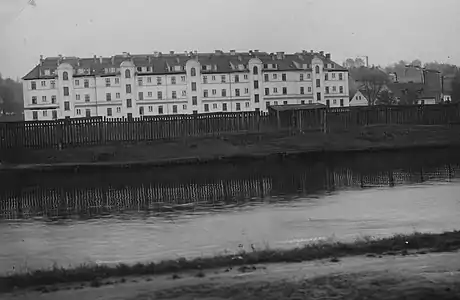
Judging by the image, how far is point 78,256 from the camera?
10.1 m

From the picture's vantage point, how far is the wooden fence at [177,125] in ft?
127

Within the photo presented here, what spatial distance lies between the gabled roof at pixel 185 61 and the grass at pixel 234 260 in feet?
189

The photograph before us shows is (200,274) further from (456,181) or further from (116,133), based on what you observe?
(116,133)

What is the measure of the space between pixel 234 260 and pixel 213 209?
270 inches

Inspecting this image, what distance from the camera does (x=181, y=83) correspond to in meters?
67.2

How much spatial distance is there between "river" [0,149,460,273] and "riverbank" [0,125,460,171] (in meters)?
6.16

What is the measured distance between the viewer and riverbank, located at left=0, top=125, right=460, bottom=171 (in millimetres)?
32469

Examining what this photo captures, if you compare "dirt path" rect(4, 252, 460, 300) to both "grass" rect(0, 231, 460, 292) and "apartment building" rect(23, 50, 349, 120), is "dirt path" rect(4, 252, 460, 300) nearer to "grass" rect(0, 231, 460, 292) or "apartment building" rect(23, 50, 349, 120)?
"grass" rect(0, 231, 460, 292)

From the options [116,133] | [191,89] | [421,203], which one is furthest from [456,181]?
[191,89]

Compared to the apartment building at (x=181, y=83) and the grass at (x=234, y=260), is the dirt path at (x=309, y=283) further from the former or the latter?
the apartment building at (x=181, y=83)

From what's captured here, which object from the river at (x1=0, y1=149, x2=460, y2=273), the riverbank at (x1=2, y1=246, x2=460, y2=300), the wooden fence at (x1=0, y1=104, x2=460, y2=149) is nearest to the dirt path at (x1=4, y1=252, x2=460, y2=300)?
the riverbank at (x1=2, y1=246, x2=460, y2=300)

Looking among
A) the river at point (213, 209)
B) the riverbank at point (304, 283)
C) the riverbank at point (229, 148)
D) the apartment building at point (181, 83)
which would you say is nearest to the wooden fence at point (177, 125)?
the riverbank at point (229, 148)

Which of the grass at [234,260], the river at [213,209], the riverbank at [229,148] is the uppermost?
the riverbank at [229,148]

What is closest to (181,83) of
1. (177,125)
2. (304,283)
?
(177,125)
